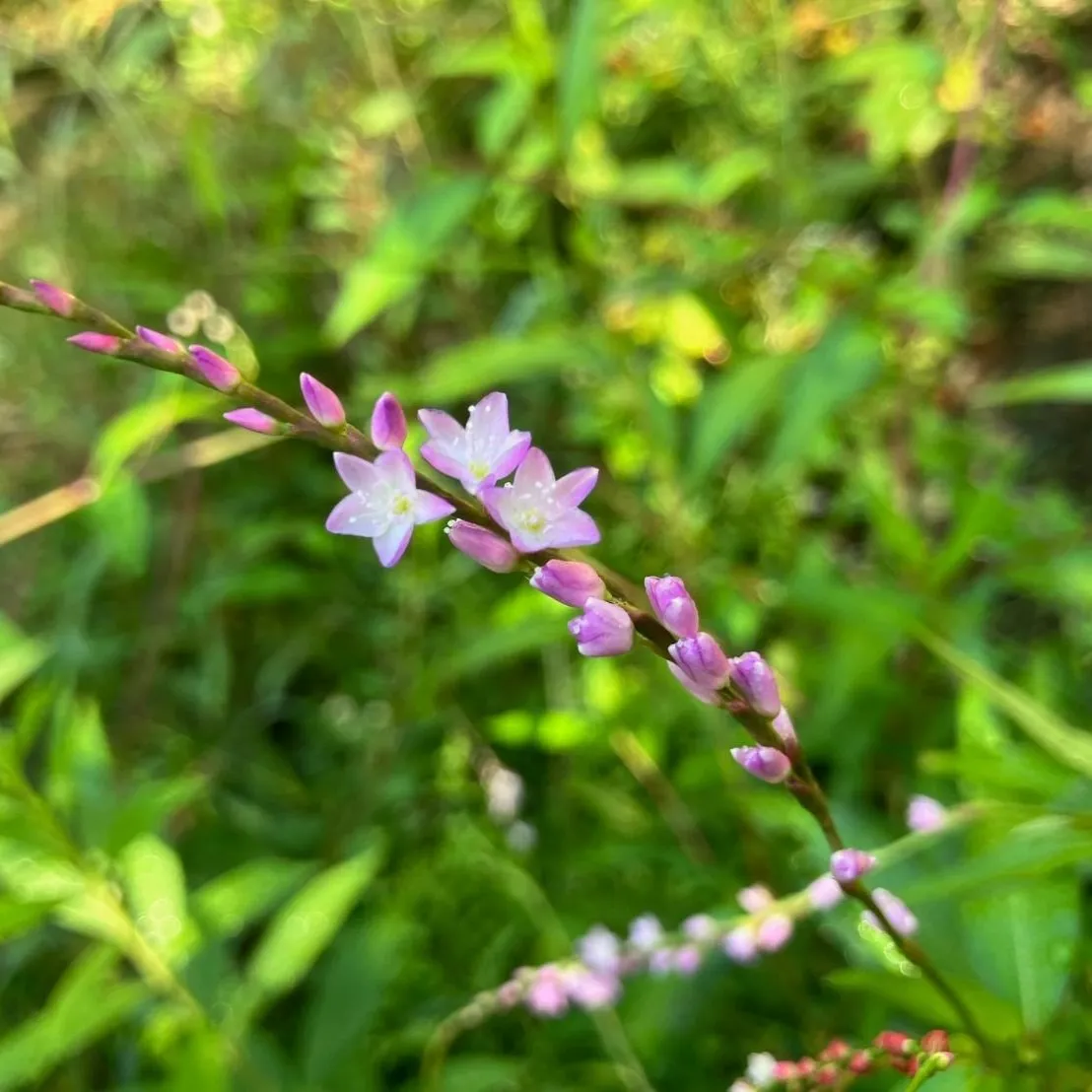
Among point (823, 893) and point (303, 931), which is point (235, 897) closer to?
point (303, 931)

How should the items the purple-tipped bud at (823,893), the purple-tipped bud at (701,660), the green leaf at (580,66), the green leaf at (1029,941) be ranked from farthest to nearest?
1. the green leaf at (580,66)
2. the green leaf at (1029,941)
3. the purple-tipped bud at (823,893)
4. the purple-tipped bud at (701,660)

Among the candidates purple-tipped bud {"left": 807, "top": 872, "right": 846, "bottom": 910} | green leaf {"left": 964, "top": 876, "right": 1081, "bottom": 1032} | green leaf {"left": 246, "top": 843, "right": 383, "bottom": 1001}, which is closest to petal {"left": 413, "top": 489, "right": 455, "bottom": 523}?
purple-tipped bud {"left": 807, "top": 872, "right": 846, "bottom": 910}

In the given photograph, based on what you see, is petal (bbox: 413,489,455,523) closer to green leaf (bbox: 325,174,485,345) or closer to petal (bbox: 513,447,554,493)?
petal (bbox: 513,447,554,493)

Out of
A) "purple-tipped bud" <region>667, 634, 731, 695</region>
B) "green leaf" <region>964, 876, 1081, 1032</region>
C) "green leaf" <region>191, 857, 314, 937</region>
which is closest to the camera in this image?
"purple-tipped bud" <region>667, 634, 731, 695</region>

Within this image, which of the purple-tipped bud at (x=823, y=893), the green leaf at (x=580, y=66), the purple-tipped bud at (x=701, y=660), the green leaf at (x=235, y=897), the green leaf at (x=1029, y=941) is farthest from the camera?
the green leaf at (x=235, y=897)

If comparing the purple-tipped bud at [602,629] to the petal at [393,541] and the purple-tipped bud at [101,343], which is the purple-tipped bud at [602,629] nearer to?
the petal at [393,541]

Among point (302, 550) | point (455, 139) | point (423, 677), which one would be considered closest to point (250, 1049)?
point (423, 677)

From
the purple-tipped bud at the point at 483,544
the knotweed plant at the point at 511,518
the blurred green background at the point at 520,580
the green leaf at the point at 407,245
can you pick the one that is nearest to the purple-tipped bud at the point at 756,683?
the knotweed plant at the point at 511,518
